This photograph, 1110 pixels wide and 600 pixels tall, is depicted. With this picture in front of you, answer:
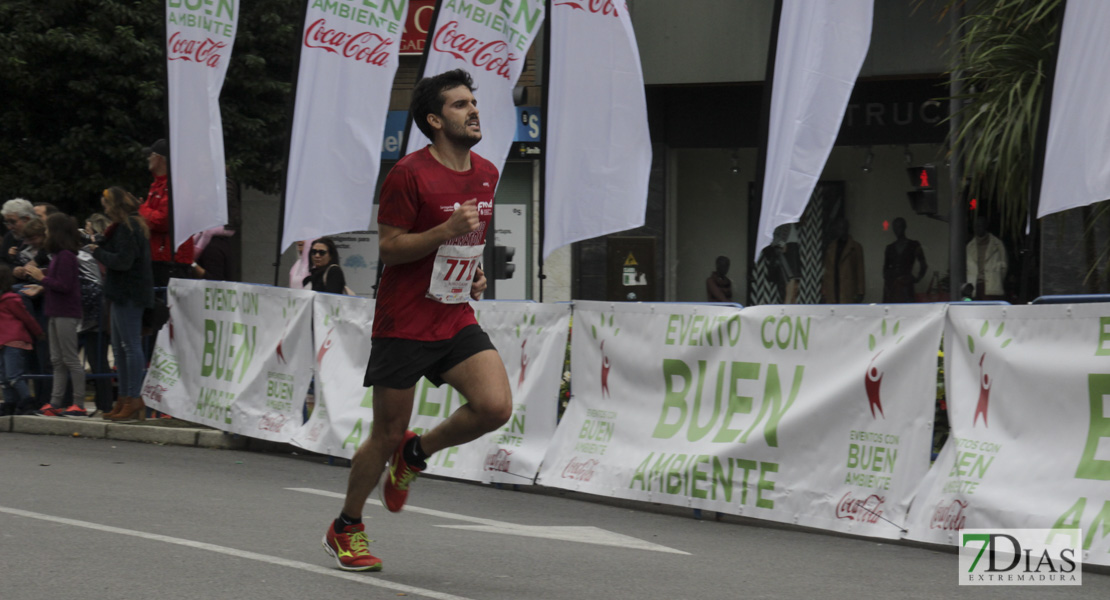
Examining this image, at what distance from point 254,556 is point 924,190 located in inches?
441

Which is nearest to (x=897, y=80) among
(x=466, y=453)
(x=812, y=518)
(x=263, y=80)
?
(x=263, y=80)

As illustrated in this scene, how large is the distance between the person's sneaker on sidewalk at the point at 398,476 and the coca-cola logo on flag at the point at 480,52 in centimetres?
667

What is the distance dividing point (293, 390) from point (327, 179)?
8.09ft

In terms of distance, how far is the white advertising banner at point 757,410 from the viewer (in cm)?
721

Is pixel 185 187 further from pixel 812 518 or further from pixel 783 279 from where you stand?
pixel 783 279

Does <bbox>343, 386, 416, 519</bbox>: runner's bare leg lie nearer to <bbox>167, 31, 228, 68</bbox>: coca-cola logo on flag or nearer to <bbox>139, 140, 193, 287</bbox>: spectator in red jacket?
<bbox>139, 140, 193, 287</bbox>: spectator in red jacket

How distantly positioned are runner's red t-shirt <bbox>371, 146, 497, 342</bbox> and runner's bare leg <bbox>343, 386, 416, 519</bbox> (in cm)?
24

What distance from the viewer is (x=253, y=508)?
302 inches

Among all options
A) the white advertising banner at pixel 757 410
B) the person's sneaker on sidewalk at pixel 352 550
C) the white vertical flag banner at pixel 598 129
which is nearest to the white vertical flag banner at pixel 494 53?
the white vertical flag banner at pixel 598 129

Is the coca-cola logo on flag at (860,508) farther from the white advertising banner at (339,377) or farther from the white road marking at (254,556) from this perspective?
the white advertising banner at (339,377)

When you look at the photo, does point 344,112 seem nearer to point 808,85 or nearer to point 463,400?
point 463,400

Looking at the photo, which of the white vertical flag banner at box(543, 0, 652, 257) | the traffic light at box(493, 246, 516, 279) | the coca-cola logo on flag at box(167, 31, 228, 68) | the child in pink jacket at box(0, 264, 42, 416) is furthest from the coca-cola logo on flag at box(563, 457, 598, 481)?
the traffic light at box(493, 246, 516, 279)

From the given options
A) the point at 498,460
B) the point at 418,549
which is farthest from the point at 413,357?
the point at 498,460

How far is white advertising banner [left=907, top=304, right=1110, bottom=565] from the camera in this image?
21.0 feet
